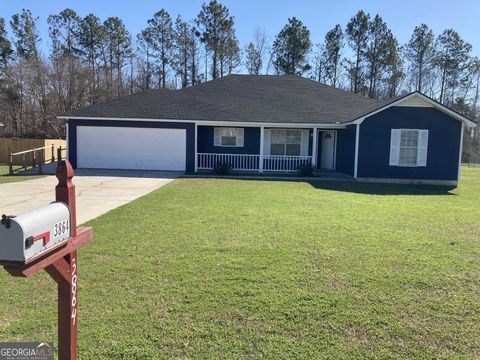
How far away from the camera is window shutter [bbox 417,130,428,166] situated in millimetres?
16531

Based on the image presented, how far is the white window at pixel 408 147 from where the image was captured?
16562mm

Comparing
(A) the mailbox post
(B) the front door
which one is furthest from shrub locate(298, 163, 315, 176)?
(A) the mailbox post

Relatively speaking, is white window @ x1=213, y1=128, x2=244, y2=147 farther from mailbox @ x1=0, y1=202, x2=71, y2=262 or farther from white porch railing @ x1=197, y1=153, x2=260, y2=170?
mailbox @ x1=0, y1=202, x2=71, y2=262

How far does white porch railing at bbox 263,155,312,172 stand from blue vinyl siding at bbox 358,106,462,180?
359 cm

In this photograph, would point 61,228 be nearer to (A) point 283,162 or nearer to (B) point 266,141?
(A) point 283,162

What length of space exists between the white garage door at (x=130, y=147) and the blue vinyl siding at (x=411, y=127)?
857 centimetres

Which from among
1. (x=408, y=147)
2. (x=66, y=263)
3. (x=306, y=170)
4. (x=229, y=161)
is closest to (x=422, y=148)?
(x=408, y=147)

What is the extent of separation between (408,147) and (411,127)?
0.86 m

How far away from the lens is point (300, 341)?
3258mm

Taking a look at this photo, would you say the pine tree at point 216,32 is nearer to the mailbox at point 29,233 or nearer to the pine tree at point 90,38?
the pine tree at point 90,38

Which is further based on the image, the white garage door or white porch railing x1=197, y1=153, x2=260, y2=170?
Result: white porch railing x1=197, y1=153, x2=260, y2=170

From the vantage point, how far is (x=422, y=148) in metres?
16.6

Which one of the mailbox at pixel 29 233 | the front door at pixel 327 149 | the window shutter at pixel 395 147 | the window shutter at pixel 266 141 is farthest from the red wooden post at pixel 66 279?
the front door at pixel 327 149

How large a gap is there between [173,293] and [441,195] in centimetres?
1191
